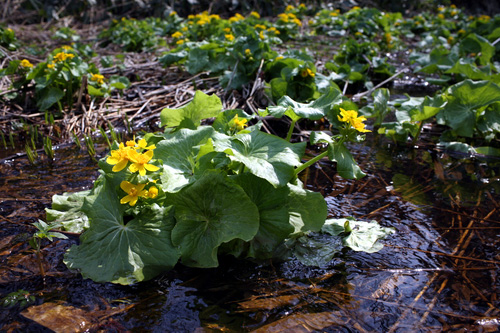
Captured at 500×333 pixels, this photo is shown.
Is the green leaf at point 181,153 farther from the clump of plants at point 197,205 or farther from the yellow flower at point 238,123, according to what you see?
the yellow flower at point 238,123

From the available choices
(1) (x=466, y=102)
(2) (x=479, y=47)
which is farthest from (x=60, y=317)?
(2) (x=479, y=47)

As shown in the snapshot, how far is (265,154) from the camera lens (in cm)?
163

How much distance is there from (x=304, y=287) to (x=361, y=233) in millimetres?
454

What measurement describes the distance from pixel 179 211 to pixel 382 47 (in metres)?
6.35

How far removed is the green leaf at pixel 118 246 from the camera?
1.50 m

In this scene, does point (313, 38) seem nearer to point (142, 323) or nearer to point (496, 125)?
point (496, 125)

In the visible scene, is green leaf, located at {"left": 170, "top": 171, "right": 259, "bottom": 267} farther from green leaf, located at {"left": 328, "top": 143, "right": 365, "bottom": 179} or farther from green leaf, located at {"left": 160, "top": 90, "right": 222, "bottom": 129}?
green leaf, located at {"left": 160, "top": 90, "right": 222, "bottom": 129}

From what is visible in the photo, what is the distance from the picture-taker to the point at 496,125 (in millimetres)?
3244

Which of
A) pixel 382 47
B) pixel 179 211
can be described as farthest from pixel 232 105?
pixel 382 47

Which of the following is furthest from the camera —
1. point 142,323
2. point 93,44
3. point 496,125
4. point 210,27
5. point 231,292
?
point 93,44

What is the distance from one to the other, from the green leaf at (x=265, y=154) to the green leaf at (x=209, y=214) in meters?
0.11

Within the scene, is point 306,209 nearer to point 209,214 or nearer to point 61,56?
point 209,214

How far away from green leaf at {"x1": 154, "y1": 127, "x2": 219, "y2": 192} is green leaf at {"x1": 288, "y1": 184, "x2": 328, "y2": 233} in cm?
44

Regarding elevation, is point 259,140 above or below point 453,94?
above
